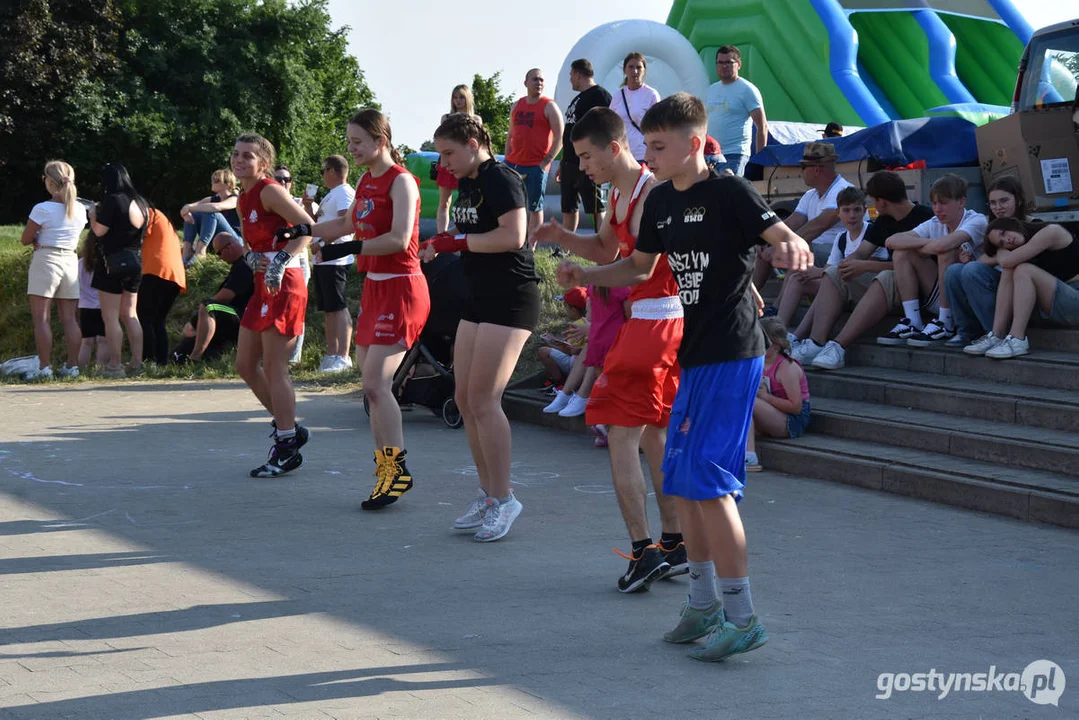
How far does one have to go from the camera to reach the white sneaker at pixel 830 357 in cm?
988

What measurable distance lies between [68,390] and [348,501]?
19.6 ft

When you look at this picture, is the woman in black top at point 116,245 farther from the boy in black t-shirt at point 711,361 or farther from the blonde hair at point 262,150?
the boy in black t-shirt at point 711,361

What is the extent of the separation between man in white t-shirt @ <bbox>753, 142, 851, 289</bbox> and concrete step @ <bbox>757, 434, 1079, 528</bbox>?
2923 millimetres

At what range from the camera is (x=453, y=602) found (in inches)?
213

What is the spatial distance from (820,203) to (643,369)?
6.51 m

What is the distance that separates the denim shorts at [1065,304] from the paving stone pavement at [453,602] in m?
2.10

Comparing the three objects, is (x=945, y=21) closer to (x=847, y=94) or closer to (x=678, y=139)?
(x=847, y=94)

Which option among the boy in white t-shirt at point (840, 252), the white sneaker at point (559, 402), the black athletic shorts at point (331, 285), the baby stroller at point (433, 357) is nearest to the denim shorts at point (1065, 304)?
the boy in white t-shirt at point (840, 252)

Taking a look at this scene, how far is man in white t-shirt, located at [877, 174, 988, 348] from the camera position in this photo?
949 centimetres

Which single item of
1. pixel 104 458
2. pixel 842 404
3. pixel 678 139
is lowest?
pixel 104 458

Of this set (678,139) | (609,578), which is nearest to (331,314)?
(609,578)

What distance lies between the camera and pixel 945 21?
2572cm

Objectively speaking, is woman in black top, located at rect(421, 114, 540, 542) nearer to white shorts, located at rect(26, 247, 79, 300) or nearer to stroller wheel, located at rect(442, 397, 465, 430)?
stroller wheel, located at rect(442, 397, 465, 430)

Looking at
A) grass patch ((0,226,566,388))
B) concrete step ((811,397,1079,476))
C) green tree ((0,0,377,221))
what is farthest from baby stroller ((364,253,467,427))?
green tree ((0,0,377,221))
